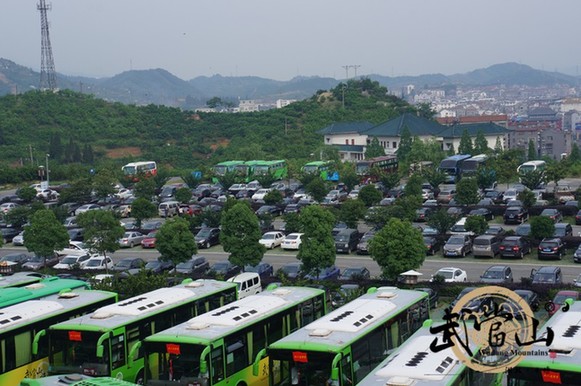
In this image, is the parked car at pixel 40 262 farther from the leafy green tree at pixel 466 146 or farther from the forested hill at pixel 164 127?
the forested hill at pixel 164 127

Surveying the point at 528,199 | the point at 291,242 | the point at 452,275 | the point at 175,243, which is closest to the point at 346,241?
the point at 291,242

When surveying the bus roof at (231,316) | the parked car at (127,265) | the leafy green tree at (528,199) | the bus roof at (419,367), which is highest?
the bus roof at (419,367)

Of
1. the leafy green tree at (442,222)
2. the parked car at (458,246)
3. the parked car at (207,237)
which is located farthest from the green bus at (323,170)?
the parked car at (458,246)

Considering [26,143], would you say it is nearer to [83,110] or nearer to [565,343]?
[83,110]

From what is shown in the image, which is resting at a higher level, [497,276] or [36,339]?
[36,339]

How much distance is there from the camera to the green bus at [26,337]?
12.1m

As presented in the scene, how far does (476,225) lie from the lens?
25.3 m

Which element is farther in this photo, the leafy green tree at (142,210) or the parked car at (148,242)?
the leafy green tree at (142,210)

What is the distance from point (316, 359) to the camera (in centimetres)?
1022

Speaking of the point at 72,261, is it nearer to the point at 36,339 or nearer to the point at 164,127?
the point at 36,339

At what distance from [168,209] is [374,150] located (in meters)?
22.8

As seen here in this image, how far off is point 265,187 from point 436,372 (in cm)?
3178

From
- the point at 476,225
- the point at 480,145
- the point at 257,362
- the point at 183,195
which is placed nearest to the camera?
the point at 257,362

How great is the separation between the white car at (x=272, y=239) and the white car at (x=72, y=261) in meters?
5.83
